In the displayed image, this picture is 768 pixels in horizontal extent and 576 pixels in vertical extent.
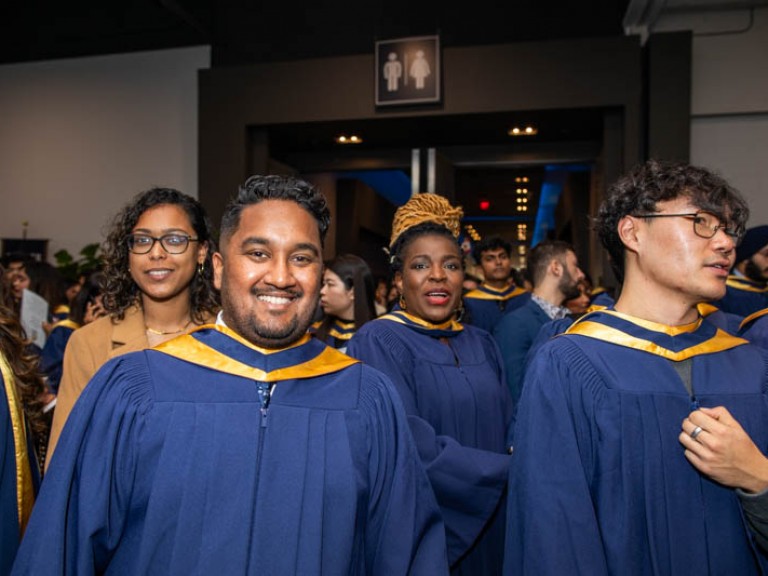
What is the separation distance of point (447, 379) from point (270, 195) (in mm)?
1250

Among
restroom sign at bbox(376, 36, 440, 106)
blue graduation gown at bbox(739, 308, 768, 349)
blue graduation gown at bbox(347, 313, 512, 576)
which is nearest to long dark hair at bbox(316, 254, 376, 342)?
blue graduation gown at bbox(347, 313, 512, 576)

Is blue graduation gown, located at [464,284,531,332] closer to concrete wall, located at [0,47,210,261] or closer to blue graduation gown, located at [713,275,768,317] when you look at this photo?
blue graduation gown, located at [713,275,768,317]

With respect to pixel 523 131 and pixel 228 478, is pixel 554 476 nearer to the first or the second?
pixel 228 478

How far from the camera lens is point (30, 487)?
6.19 feet

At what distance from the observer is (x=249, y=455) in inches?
61.5

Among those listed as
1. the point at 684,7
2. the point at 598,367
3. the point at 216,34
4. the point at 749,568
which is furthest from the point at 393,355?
the point at 216,34

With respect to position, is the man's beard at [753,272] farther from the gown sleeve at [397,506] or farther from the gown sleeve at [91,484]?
the gown sleeve at [91,484]

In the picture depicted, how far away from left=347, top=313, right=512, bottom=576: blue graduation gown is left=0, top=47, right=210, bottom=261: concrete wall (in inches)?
315

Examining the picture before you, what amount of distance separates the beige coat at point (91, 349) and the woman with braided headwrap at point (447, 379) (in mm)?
872

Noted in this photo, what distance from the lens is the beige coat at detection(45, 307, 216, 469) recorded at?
2324 millimetres

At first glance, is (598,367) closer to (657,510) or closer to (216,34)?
(657,510)

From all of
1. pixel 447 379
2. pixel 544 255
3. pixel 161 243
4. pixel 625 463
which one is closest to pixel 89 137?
Result: pixel 544 255

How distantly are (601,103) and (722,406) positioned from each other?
21.3ft

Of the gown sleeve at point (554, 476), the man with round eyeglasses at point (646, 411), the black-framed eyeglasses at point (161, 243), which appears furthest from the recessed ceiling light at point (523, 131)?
the gown sleeve at point (554, 476)
